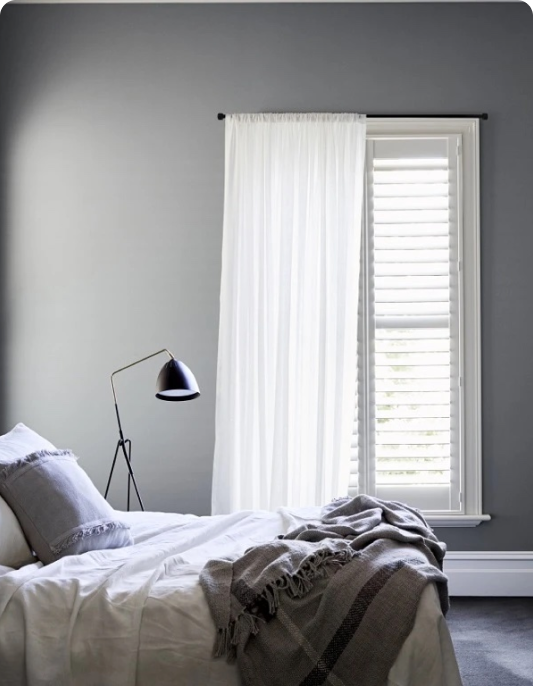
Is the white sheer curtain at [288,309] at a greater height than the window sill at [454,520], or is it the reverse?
the white sheer curtain at [288,309]

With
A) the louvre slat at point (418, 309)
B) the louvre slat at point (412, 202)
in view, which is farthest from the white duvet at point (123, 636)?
the louvre slat at point (412, 202)

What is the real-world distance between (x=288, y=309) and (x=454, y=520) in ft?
4.95

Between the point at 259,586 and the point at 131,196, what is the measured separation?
2.78m

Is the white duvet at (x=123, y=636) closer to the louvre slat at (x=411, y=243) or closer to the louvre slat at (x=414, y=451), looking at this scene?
the louvre slat at (x=414, y=451)

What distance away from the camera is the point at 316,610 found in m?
2.31

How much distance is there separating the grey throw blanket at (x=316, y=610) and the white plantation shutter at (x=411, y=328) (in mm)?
2001

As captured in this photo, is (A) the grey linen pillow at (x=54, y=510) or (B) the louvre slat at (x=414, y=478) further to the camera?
(B) the louvre slat at (x=414, y=478)

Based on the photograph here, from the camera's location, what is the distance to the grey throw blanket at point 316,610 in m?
2.23

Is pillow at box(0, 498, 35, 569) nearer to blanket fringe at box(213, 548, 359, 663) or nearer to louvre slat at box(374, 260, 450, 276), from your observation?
blanket fringe at box(213, 548, 359, 663)

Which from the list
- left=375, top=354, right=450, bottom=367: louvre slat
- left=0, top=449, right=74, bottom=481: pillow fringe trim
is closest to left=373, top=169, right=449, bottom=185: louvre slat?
left=375, top=354, right=450, bottom=367: louvre slat

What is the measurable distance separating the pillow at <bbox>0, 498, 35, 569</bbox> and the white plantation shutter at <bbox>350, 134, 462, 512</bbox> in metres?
2.20

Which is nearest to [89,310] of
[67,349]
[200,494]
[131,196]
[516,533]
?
[67,349]

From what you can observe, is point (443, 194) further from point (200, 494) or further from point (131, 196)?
point (200, 494)

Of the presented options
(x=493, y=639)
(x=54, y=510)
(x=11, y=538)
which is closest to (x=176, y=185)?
(x=54, y=510)
